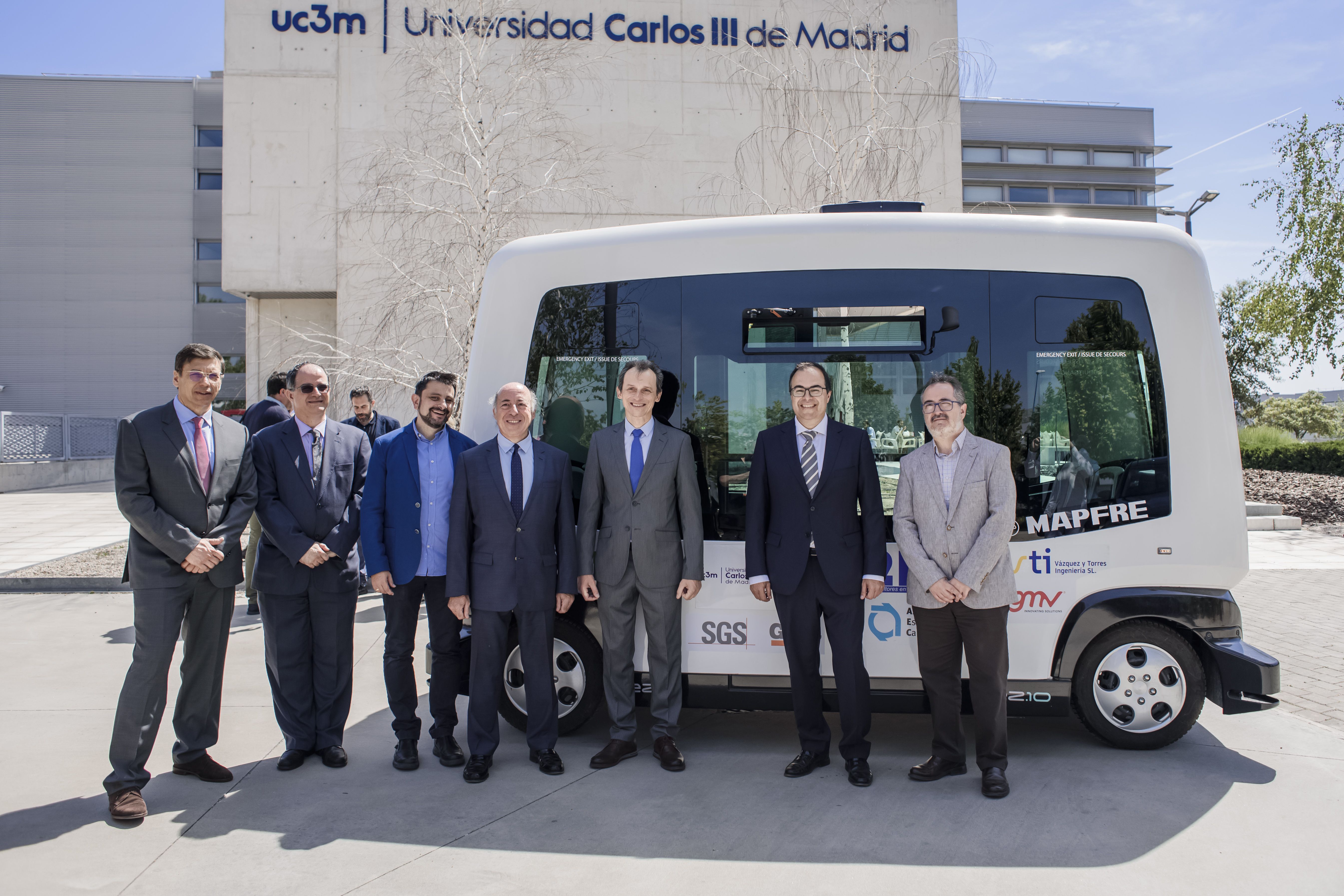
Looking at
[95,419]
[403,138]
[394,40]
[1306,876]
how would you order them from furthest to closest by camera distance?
1. [95,419]
2. [394,40]
3. [403,138]
4. [1306,876]

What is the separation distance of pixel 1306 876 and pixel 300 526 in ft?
15.0

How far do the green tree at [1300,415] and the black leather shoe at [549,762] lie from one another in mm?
32628

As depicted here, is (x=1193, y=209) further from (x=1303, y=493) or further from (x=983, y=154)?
(x=983, y=154)

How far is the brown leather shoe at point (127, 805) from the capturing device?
3.66 metres

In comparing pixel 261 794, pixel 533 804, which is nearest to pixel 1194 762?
pixel 533 804

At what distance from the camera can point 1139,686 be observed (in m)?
4.43

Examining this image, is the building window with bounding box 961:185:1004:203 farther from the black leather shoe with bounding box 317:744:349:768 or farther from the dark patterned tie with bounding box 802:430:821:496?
the black leather shoe with bounding box 317:744:349:768

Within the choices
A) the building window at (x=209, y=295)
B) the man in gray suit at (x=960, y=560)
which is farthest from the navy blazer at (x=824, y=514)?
the building window at (x=209, y=295)

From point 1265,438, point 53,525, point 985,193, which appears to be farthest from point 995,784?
point 985,193

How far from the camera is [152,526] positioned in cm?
383

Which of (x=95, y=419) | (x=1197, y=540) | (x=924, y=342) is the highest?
(x=95, y=419)

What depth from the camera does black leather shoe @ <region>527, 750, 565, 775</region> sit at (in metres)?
4.26

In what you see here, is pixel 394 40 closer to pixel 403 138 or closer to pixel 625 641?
pixel 403 138

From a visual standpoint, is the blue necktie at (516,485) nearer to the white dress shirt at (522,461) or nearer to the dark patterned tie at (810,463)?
the white dress shirt at (522,461)
